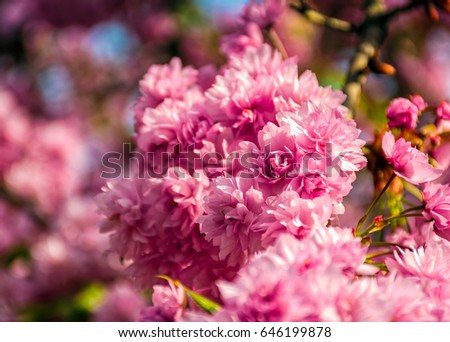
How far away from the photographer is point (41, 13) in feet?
13.0

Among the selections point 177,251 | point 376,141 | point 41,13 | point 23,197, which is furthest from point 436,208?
point 41,13

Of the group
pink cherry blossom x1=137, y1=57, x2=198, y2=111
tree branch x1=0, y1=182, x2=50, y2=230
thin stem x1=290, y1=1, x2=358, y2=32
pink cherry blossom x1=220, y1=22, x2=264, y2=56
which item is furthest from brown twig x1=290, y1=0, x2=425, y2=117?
tree branch x1=0, y1=182, x2=50, y2=230

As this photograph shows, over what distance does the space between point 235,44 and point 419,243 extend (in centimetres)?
69

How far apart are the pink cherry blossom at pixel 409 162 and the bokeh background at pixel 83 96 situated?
4.02 ft

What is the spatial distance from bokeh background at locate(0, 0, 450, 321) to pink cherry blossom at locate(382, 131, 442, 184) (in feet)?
4.02

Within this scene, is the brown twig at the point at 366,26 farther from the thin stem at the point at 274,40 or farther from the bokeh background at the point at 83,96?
the bokeh background at the point at 83,96

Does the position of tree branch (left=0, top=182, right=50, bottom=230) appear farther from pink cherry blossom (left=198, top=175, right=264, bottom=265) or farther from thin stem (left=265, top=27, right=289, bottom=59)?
pink cherry blossom (left=198, top=175, right=264, bottom=265)

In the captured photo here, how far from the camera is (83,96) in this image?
4.32 meters

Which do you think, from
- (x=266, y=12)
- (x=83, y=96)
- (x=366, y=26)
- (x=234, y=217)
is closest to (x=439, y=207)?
(x=234, y=217)

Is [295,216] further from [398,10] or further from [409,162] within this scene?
[398,10]

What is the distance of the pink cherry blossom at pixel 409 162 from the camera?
1.05 meters

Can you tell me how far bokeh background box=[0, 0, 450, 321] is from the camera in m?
2.51
